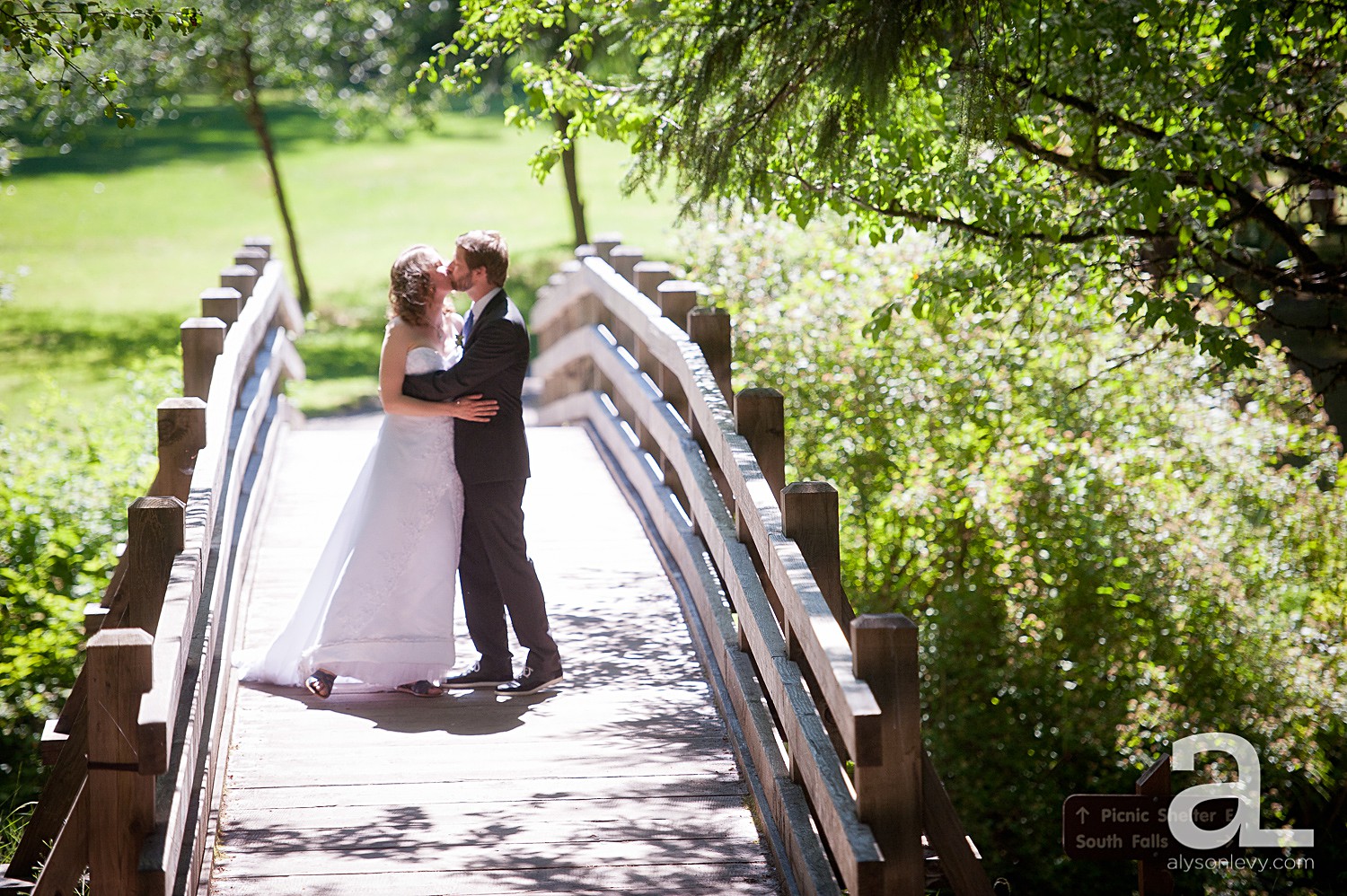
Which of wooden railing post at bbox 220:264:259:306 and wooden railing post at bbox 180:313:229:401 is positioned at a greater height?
wooden railing post at bbox 220:264:259:306

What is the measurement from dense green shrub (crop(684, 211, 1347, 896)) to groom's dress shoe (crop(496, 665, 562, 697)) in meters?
4.33

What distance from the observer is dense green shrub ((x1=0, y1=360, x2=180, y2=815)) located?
30.1 feet

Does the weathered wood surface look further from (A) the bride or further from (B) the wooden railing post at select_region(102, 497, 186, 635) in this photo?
(B) the wooden railing post at select_region(102, 497, 186, 635)

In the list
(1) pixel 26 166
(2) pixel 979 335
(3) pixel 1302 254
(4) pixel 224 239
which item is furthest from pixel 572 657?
(1) pixel 26 166

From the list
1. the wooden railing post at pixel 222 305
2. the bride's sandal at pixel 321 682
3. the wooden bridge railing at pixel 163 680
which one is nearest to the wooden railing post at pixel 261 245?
the wooden railing post at pixel 222 305

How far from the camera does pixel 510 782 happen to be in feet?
17.1

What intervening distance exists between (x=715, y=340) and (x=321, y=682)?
238 cm

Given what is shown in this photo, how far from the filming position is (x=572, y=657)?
6.52 meters

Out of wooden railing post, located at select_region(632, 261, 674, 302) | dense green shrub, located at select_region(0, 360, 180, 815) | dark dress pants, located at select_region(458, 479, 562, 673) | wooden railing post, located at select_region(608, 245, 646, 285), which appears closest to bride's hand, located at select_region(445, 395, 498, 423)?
dark dress pants, located at select_region(458, 479, 562, 673)

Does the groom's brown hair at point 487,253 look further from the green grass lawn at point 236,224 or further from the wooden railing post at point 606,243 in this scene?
the green grass lawn at point 236,224

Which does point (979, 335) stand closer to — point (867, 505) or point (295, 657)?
point (867, 505)

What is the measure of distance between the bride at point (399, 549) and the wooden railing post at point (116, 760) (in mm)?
1780

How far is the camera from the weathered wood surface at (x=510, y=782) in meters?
4.59

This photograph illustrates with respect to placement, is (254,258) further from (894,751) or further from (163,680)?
(894,751)
